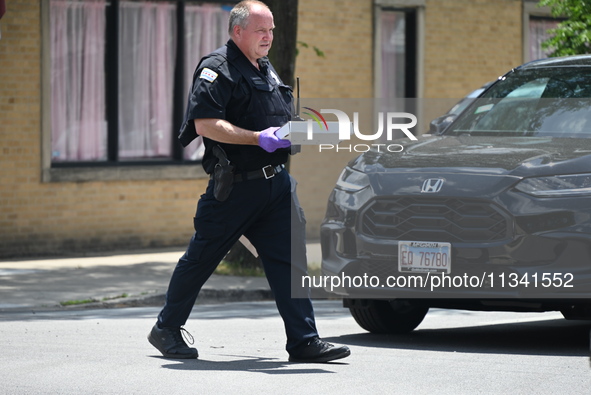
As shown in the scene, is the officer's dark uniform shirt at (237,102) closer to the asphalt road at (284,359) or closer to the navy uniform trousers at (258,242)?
the navy uniform trousers at (258,242)

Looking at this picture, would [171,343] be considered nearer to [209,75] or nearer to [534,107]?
[209,75]

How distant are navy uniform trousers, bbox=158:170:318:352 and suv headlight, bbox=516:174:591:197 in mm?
1347

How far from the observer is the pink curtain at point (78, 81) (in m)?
14.7

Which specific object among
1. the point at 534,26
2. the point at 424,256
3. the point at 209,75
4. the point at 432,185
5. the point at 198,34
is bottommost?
the point at 424,256

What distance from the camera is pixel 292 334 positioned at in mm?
7078

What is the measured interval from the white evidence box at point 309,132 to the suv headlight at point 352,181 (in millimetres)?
1102

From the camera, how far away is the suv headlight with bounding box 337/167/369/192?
7934 millimetres

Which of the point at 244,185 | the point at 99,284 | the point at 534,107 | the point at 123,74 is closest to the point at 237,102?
the point at 244,185

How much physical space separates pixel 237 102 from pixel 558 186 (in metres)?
1.94

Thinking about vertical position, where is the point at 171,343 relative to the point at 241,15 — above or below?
below

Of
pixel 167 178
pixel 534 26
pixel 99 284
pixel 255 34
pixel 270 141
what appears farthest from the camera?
pixel 534 26

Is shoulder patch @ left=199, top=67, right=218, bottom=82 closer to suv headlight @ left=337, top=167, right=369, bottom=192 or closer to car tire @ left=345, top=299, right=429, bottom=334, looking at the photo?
suv headlight @ left=337, top=167, right=369, bottom=192

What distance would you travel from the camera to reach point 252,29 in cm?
701

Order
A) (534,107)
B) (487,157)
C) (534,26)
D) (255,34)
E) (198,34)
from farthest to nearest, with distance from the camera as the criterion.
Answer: (534,26), (198,34), (534,107), (487,157), (255,34)
